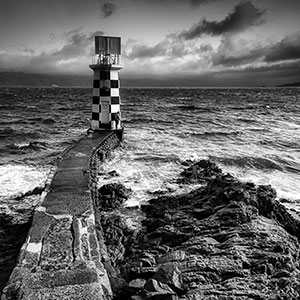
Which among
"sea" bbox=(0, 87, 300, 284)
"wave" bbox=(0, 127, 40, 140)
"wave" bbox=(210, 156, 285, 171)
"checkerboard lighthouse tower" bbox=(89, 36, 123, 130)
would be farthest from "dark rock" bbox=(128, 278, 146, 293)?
"wave" bbox=(0, 127, 40, 140)

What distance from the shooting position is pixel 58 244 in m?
4.87

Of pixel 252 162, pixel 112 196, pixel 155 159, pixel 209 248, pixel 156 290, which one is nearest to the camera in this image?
pixel 156 290

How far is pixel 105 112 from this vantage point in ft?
49.8

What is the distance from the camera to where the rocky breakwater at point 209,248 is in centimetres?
411

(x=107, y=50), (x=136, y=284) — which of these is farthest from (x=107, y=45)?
(x=136, y=284)

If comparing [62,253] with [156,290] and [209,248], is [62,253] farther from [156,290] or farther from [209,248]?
[209,248]

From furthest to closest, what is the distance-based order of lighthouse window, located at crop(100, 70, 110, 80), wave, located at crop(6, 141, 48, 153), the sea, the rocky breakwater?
wave, located at crop(6, 141, 48, 153) → lighthouse window, located at crop(100, 70, 110, 80) → the sea → the rocky breakwater

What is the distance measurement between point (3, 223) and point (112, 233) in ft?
7.79

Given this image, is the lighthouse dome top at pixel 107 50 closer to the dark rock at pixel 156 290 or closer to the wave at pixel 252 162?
the wave at pixel 252 162

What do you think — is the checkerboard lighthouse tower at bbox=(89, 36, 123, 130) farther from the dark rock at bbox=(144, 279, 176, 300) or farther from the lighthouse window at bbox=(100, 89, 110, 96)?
the dark rock at bbox=(144, 279, 176, 300)

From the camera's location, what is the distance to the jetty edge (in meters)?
3.85

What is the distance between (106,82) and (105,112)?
4.52 ft

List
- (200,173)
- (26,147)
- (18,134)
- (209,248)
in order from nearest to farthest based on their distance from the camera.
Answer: (209,248)
(200,173)
(26,147)
(18,134)

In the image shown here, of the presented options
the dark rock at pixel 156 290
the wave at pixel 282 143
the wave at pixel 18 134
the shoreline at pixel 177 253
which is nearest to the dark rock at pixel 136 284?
the shoreline at pixel 177 253
